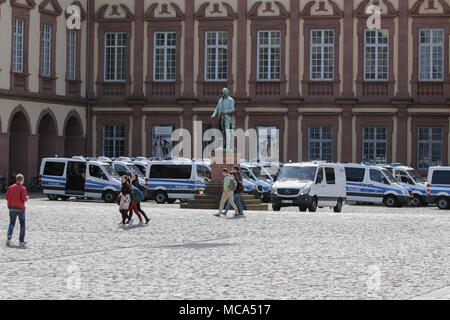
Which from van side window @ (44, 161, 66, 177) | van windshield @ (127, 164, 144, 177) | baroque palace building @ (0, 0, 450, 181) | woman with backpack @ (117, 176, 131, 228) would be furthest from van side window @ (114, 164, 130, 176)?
woman with backpack @ (117, 176, 131, 228)

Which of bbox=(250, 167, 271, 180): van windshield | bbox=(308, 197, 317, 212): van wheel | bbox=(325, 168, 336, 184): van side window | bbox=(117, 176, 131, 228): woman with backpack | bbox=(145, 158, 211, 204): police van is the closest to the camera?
bbox=(117, 176, 131, 228): woman with backpack

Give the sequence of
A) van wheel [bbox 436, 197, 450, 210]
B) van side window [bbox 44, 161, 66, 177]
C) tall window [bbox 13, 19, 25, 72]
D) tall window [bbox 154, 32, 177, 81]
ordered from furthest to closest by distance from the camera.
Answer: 1. tall window [bbox 154, 32, 177, 81]
2. tall window [bbox 13, 19, 25, 72]
3. van side window [bbox 44, 161, 66, 177]
4. van wheel [bbox 436, 197, 450, 210]

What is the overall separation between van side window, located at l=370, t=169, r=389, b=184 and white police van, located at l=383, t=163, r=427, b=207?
1801 millimetres

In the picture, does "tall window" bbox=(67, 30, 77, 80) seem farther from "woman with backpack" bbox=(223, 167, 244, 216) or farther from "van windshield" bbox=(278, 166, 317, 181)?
"woman with backpack" bbox=(223, 167, 244, 216)

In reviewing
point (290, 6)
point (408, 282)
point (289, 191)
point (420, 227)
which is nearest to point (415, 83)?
point (290, 6)

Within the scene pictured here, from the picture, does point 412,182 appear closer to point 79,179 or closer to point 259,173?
point 259,173

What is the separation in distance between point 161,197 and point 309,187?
7.77 meters

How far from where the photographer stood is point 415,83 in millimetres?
45219

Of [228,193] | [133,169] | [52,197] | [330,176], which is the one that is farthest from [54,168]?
[228,193]

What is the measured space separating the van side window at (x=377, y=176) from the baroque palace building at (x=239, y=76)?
24.8ft

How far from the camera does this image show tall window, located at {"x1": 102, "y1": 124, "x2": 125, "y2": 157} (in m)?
48.4

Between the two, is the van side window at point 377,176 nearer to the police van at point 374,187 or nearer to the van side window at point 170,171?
the police van at point 374,187

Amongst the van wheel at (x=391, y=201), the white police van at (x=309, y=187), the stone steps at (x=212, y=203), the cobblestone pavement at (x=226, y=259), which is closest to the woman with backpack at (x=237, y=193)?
the cobblestone pavement at (x=226, y=259)

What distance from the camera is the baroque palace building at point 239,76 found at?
4506cm
